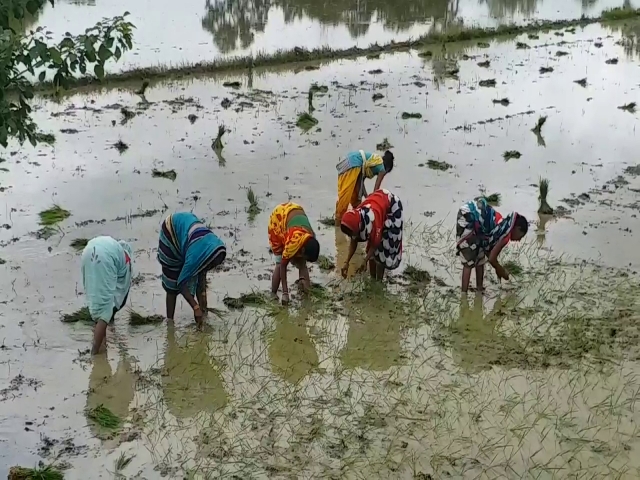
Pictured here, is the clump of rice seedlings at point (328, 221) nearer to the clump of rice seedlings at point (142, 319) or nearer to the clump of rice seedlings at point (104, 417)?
the clump of rice seedlings at point (142, 319)

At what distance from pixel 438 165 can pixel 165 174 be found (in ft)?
11.4

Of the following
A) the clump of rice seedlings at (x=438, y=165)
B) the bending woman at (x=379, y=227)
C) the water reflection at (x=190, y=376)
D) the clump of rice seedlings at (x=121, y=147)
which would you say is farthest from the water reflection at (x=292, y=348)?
the clump of rice seedlings at (x=121, y=147)

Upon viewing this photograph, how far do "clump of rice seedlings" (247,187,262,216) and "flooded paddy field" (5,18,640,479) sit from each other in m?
0.10

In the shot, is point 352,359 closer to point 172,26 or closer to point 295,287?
point 295,287

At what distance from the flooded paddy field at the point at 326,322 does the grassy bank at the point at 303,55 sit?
2.34m

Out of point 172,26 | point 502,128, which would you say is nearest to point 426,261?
point 502,128

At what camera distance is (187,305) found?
6230mm

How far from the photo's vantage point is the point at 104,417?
15.1 ft

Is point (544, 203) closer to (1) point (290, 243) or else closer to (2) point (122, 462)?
(1) point (290, 243)

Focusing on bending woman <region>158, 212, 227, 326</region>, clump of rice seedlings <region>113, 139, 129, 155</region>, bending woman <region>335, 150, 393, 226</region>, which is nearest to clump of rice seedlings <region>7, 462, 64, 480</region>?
bending woman <region>158, 212, 227, 326</region>

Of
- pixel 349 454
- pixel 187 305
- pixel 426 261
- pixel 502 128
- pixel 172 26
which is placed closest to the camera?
pixel 349 454

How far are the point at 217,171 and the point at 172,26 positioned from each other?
36.7 feet

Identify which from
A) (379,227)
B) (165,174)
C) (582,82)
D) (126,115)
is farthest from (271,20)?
(379,227)

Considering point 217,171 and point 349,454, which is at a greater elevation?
point 217,171
